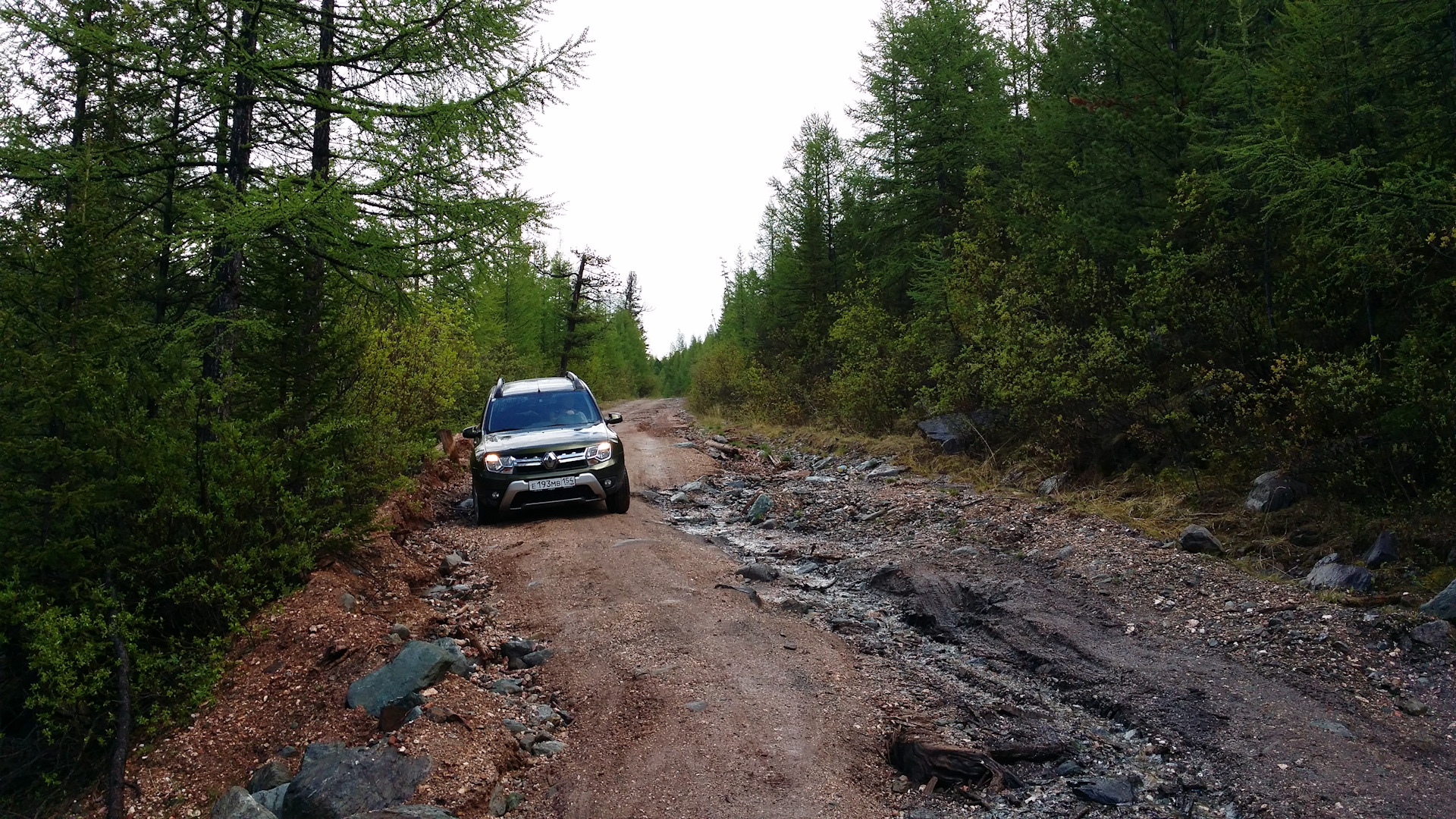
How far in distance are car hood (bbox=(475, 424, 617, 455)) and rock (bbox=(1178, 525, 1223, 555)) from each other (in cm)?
724

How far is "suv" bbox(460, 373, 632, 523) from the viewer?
34.7 feet

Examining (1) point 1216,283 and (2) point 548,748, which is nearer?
(2) point 548,748

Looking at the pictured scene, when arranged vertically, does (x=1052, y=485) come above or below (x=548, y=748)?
above

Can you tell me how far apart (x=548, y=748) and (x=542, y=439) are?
6697mm

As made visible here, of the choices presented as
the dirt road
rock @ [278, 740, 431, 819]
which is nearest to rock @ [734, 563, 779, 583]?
the dirt road

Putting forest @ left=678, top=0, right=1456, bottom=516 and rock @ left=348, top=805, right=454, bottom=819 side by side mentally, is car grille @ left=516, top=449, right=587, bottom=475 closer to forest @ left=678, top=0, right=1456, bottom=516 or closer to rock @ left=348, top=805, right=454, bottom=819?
forest @ left=678, top=0, right=1456, bottom=516

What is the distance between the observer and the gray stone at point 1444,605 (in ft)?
17.3

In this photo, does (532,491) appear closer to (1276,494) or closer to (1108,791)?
(1108,791)

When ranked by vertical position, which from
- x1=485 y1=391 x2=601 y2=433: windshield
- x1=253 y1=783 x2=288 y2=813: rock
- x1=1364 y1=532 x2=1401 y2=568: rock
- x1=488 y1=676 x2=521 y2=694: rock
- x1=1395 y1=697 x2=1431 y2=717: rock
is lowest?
x1=253 y1=783 x2=288 y2=813: rock

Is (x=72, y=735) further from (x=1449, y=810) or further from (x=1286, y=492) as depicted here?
(x=1286, y=492)

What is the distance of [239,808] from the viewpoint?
4125mm

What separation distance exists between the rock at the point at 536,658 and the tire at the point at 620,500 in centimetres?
512

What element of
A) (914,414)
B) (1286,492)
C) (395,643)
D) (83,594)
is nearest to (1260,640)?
(1286,492)

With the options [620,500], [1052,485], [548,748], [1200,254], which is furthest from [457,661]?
[1200,254]
